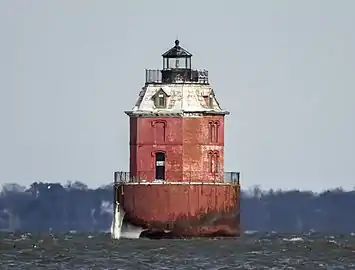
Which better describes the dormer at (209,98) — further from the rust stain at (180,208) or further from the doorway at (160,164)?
the rust stain at (180,208)

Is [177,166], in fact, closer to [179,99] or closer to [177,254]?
[179,99]

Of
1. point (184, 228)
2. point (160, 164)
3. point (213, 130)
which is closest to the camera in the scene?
point (184, 228)

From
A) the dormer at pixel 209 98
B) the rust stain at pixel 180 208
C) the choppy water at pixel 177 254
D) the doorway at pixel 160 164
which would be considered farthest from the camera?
the dormer at pixel 209 98

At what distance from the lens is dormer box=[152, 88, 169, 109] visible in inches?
4131

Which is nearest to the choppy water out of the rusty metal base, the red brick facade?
→ the rusty metal base

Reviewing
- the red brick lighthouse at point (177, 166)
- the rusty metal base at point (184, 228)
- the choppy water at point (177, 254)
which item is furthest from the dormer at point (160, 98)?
the choppy water at point (177, 254)

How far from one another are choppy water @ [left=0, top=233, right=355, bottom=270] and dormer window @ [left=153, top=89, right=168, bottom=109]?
769 centimetres

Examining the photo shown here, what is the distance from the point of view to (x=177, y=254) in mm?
85812

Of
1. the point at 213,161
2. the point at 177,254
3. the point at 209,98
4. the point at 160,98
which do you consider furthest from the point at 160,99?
the point at 177,254

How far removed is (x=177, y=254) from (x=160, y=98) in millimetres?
20709

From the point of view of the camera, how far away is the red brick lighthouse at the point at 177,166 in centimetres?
10419

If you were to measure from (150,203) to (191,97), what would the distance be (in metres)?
6.23

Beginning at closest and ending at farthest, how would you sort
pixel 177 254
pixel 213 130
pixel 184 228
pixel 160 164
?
pixel 177 254 < pixel 184 228 < pixel 160 164 < pixel 213 130

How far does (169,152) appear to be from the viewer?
4117 inches
